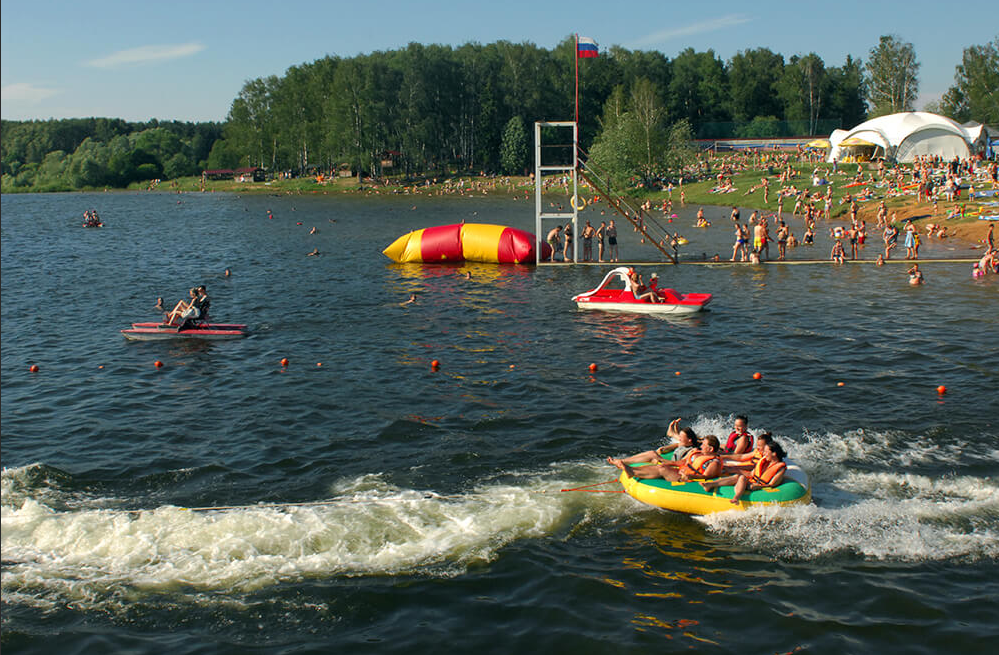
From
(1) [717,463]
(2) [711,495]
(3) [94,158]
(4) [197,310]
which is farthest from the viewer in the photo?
(3) [94,158]

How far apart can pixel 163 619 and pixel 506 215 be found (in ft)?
209

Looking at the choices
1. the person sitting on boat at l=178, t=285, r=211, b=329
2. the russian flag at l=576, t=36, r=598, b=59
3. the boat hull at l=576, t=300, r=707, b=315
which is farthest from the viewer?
the russian flag at l=576, t=36, r=598, b=59

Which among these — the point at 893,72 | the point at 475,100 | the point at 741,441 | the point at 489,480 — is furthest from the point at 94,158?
the point at 741,441

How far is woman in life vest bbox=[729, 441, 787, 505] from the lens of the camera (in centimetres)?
1423

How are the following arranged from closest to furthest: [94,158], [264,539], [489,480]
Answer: [264,539]
[489,480]
[94,158]

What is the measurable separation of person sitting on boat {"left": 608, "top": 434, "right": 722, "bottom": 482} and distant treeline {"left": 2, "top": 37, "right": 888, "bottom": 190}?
94979 mm

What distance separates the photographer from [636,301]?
2966 cm

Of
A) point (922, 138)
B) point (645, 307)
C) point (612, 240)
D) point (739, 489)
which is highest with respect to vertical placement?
point (922, 138)

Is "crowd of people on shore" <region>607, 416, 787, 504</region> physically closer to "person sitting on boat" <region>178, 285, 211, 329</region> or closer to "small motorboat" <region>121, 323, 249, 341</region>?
"small motorboat" <region>121, 323, 249, 341</region>

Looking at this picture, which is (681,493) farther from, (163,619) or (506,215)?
(506,215)

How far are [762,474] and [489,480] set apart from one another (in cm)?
500

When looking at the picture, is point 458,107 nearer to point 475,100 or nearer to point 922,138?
point 475,100

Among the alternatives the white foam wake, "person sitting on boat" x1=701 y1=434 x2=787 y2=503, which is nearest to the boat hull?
"person sitting on boat" x1=701 y1=434 x2=787 y2=503

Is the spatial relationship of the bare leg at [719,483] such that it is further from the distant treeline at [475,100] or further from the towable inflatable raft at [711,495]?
the distant treeline at [475,100]
